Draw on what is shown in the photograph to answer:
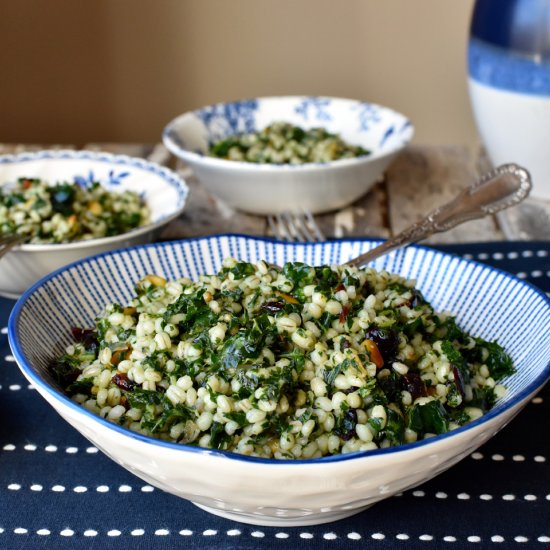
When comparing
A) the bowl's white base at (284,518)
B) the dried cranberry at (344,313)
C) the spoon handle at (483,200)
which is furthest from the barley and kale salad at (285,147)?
the bowl's white base at (284,518)

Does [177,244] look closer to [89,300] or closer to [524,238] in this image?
[89,300]

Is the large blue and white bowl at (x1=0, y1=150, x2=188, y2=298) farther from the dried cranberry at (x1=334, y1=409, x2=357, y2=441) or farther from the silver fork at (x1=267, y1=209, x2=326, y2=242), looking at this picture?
the dried cranberry at (x1=334, y1=409, x2=357, y2=441)

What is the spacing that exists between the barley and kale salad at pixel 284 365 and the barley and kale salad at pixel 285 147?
0.88m

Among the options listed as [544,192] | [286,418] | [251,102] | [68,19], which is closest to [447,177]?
[544,192]

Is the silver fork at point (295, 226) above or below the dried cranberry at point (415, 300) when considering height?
below

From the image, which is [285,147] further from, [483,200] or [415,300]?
[415,300]

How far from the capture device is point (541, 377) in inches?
34.9

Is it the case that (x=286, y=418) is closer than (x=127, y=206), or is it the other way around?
(x=286, y=418)

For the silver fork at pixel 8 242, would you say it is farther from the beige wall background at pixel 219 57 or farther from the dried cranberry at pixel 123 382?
the beige wall background at pixel 219 57

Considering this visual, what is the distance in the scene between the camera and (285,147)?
1.99m

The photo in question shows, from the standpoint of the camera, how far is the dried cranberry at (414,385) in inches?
37.8

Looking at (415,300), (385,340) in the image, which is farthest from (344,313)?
(415,300)

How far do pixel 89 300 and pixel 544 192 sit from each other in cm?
128

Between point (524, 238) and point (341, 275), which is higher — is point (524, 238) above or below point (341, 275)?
below
